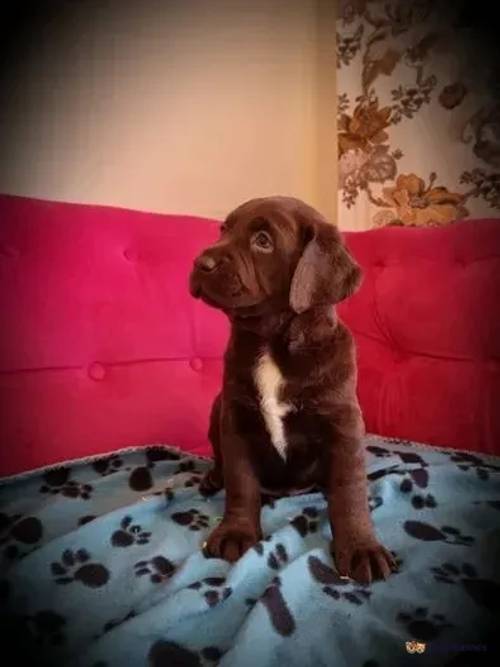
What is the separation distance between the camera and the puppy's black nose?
105cm

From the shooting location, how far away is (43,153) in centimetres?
158

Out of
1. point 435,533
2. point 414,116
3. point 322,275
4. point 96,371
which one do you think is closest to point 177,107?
→ point 414,116

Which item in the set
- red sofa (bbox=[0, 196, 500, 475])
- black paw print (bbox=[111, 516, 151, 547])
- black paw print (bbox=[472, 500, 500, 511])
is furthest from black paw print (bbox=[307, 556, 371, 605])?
Result: red sofa (bbox=[0, 196, 500, 475])

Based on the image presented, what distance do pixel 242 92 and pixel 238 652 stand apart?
5.64 ft

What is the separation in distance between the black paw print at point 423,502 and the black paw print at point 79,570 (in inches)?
26.5

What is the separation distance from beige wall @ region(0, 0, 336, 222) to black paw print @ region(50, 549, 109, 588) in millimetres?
969

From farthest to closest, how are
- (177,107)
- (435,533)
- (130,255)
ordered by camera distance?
(177,107)
(130,255)
(435,533)

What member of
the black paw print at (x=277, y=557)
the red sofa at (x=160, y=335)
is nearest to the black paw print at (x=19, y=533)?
the red sofa at (x=160, y=335)

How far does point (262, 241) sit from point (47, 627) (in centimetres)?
77

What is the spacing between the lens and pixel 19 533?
105 centimetres

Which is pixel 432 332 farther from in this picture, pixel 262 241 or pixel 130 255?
pixel 130 255

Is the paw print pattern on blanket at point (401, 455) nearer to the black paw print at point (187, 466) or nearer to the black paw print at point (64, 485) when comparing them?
the black paw print at point (187, 466)

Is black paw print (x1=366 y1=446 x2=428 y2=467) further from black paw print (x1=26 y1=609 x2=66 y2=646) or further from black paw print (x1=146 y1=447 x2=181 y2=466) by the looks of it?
black paw print (x1=26 y1=609 x2=66 y2=646)

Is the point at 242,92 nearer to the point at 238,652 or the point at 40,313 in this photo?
the point at 40,313
